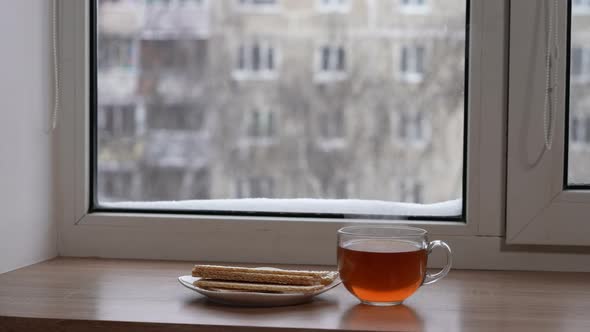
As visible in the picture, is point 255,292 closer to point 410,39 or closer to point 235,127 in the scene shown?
point 235,127

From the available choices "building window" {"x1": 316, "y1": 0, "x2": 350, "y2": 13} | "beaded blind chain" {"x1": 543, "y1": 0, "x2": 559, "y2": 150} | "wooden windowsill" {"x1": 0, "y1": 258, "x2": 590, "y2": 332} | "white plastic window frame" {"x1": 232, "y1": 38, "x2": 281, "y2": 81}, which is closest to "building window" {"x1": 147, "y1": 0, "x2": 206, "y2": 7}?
"white plastic window frame" {"x1": 232, "y1": 38, "x2": 281, "y2": 81}

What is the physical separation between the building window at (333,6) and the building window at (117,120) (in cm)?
39

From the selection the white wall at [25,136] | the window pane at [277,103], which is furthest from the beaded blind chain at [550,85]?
the white wall at [25,136]

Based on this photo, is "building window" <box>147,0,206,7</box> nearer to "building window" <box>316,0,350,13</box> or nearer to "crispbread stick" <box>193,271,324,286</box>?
"building window" <box>316,0,350,13</box>

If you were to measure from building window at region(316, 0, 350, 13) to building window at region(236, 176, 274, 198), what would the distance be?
0.32 metres

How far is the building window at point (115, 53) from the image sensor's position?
1.42m

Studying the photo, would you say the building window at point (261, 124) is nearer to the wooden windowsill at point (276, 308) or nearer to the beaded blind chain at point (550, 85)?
the wooden windowsill at point (276, 308)

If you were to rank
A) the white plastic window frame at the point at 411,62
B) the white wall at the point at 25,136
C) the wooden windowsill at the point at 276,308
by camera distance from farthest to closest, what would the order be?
the white plastic window frame at the point at 411,62, the white wall at the point at 25,136, the wooden windowsill at the point at 276,308

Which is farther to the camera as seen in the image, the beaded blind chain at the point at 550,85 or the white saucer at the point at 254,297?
the beaded blind chain at the point at 550,85

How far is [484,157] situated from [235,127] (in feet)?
1.45

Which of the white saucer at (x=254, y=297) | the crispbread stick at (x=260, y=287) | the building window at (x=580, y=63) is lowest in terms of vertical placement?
the white saucer at (x=254, y=297)

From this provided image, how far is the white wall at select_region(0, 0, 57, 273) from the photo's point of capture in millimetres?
Result: 1255

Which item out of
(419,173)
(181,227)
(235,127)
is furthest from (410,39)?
(181,227)

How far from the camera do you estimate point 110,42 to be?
4.66ft
